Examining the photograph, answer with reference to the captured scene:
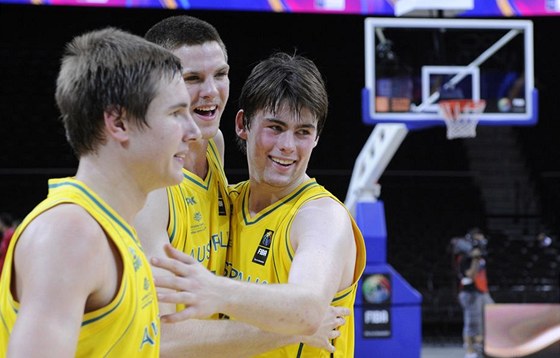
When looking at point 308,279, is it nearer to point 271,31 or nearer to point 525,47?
point 525,47

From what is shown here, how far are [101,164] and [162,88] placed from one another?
0.21 metres

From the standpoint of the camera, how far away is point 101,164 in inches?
75.9

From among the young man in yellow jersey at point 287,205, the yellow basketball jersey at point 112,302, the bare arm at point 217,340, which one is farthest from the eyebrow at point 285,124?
the yellow basketball jersey at point 112,302

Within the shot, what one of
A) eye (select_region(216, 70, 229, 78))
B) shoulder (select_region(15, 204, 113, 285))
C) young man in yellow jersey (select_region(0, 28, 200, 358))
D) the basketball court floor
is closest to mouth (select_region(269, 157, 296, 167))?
eye (select_region(216, 70, 229, 78))

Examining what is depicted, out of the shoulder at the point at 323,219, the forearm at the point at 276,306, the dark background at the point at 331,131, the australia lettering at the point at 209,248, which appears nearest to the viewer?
the forearm at the point at 276,306

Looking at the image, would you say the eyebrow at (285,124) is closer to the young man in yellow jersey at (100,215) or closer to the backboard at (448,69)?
the young man in yellow jersey at (100,215)

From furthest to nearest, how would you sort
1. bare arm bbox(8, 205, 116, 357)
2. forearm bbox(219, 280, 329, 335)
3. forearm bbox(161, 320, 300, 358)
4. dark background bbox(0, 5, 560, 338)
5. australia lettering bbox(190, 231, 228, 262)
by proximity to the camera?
dark background bbox(0, 5, 560, 338) → australia lettering bbox(190, 231, 228, 262) → forearm bbox(161, 320, 300, 358) → forearm bbox(219, 280, 329, 335) → bare arm bbox(8, 205, 116, 357)

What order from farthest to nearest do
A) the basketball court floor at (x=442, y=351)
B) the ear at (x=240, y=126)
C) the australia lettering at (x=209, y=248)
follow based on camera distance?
the basketball court floor at (x=442, y=351) → the ear at (x=240, y=126) → the australia lettering at (x=209, y=248)

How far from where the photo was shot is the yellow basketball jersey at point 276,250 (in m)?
2.89

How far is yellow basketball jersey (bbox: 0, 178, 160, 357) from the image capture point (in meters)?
1.79

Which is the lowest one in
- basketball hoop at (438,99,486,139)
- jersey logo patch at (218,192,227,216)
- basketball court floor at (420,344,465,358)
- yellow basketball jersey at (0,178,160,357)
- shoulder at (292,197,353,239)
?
basketball court floor at (420,344,465,358)

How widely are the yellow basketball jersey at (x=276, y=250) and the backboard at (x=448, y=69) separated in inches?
256

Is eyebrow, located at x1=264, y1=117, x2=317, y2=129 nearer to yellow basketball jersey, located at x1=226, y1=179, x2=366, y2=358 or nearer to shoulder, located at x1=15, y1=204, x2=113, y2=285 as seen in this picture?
yellow basketball jersey, located at x1=226, y1=179, x2=366, y2=358

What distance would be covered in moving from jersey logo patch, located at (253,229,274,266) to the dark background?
11.7m
